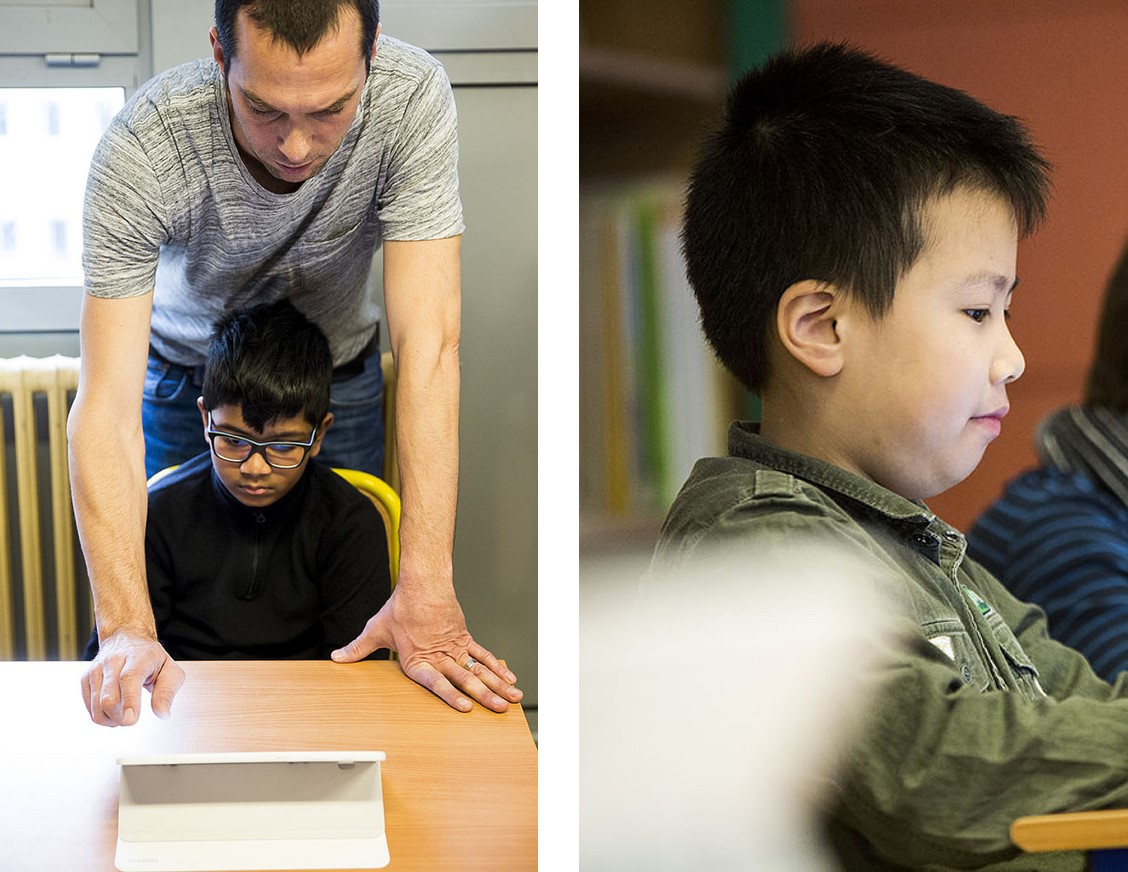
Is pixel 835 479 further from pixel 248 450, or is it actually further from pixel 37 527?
pixel 37 527

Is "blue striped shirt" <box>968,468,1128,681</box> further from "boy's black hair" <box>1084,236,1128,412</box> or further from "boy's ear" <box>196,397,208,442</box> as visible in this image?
"boy's ear" <box>196,397,208,442</box>

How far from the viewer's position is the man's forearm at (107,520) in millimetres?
897

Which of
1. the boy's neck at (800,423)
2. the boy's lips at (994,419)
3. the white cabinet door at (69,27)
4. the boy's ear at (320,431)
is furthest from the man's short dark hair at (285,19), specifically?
the boy's lips at (994,419)

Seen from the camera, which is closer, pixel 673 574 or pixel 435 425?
pixel 673 574

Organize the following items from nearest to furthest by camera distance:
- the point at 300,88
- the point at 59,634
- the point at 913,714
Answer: the point at 913,714, the point at 300,88, the point at 59,634

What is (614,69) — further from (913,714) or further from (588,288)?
(913,714)

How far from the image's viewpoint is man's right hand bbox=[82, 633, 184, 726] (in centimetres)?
85

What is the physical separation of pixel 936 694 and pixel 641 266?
319 mm

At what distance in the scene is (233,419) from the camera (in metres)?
1.04

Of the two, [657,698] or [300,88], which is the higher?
[300,88]

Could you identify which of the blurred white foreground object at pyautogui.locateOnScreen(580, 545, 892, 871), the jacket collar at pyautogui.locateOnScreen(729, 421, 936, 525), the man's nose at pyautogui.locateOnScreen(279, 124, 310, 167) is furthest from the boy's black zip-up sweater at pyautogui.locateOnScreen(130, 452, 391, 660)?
the jacket collar at pyautogui.locateOnScreen(729, 421, 936, 525)

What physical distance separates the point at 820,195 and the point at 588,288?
0.15 meters

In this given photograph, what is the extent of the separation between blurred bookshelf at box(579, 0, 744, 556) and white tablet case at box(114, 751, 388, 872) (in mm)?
272

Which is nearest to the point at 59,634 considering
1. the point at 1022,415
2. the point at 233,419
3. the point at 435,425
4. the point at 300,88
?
the point at 233,419
